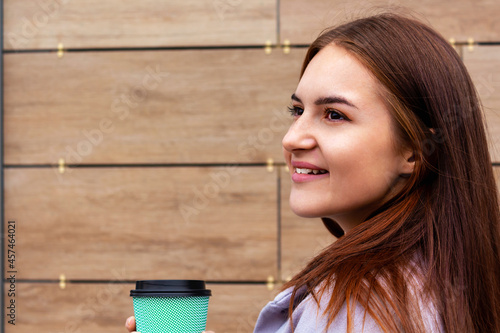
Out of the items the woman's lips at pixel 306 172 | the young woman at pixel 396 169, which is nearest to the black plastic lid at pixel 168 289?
the young woman at pixel 396 169

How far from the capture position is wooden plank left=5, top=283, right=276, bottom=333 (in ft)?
7.20

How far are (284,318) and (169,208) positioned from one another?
1.27m

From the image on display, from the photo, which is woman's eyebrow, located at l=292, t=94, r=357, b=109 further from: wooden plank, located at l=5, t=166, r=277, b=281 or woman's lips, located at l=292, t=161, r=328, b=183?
wooden plank, located at l=5, t=166, r=277, b=281

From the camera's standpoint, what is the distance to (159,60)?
2232 millimetres

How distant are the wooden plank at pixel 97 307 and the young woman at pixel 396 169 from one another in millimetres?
1209

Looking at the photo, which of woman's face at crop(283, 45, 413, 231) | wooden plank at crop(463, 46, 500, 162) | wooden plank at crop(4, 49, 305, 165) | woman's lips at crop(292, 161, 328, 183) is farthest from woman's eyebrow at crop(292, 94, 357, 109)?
wooden plank at crop(463, 46, 500, 162)

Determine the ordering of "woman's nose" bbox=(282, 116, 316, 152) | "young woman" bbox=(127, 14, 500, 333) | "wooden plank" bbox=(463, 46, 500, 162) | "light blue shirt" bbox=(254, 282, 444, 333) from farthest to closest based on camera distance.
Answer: "wooden plank" bbox=(463, 46, 500, 162)
"woman's nose" bbox=(282, 116, 316, 152)
"young woman" bbox=(127, 14, 500, 333)
"light blue shirt" bbox=(254, 282, 444, 333)

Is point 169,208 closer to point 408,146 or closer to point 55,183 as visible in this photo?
point 55,183

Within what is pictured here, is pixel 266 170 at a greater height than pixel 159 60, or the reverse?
pixel 159 60

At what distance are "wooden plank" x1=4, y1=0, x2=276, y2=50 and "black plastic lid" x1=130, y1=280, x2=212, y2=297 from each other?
1.48m

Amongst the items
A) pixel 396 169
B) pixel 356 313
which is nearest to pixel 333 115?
pixel 396 169

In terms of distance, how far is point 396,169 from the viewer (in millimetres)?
979

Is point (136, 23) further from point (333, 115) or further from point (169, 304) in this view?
point (169, 304)

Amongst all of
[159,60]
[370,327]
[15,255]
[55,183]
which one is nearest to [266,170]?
[159,60]
